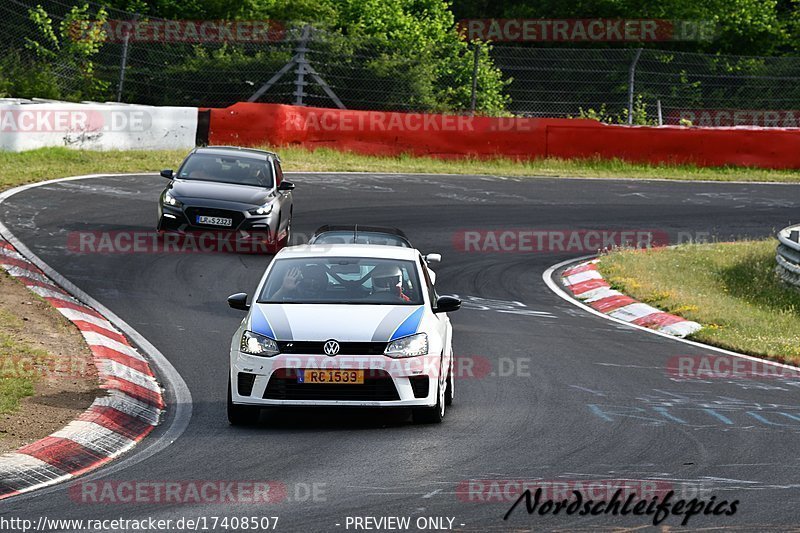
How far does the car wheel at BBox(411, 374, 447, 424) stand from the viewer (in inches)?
397

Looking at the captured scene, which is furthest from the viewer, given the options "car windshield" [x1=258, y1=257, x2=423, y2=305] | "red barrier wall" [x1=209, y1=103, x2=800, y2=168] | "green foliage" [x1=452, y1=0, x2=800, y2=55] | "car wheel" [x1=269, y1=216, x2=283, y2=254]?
"green foliage" [x1=452, y1=0, x2=800, y2=55]

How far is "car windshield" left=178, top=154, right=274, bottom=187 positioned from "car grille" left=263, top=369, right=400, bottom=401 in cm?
1102

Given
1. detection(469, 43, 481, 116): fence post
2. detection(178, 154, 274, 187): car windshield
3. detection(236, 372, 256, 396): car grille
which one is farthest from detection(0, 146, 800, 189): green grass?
detection(236, 372, 256, 396): car grille

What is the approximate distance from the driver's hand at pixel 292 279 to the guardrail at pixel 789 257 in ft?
32.1

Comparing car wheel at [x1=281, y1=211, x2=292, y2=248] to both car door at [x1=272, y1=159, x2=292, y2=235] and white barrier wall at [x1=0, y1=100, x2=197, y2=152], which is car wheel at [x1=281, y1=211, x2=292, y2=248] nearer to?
car door at [x1=272, y1=159, x2=292, y2=235]

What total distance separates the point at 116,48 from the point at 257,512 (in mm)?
27959

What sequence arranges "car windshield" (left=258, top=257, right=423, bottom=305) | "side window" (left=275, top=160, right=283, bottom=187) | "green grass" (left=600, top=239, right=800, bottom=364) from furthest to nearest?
1. "side window" (left=275, top=160, right=283, bottom=187)
2. "green grass" (left=600, top=239, right=800, bottom=364)
3. "car windshield" (left=258, top=257, right=423, bottom=305)

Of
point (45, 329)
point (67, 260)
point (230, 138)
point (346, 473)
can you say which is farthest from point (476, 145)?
point (346, 473)

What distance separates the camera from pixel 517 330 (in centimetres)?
1536

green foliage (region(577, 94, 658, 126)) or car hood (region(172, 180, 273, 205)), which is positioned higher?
green foliage (region(577, 94, 658, 126))

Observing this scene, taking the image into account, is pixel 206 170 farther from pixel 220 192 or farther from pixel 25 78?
pixel 25 78

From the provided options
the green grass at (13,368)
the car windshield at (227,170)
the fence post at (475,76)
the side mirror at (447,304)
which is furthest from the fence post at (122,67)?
the side mirror at (447,304)

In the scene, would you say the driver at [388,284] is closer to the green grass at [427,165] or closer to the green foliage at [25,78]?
the green grass at [427,165]

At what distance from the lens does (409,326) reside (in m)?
10.2
